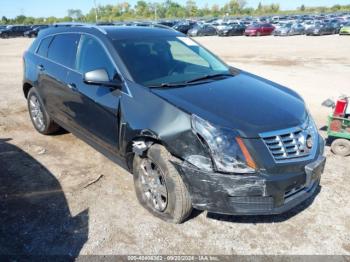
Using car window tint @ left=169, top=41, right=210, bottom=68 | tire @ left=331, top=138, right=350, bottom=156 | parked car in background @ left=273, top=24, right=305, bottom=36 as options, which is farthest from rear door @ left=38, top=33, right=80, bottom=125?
parked car in background @ left=273, top=24, right=305, bottom=36

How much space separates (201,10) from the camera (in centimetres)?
14162

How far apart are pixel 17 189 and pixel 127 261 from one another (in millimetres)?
1889

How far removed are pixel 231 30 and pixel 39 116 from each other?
125 ft

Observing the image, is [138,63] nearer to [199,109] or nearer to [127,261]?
[199,109]

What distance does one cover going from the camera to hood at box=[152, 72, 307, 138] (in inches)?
118

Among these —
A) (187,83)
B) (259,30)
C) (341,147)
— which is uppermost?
(187,83)

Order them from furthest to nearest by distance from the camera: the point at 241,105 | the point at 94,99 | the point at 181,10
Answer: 1. the point at 181,10
2. the point at 94,99
3. the point at 241,105

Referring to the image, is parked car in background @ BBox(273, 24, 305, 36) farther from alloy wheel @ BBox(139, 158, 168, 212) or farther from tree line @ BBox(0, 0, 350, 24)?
tree line @ BBox(0, 0, 350, 24)

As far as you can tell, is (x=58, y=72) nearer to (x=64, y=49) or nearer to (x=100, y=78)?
(x=64, y=49)

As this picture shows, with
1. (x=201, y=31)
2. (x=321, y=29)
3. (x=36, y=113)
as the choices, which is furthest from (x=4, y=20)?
(x=36, y=113)

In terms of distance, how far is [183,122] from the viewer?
302cm

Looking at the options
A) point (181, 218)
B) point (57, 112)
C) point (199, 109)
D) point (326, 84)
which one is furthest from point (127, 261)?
point (326, 84)

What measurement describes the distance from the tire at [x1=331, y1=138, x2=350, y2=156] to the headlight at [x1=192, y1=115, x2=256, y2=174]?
279cm

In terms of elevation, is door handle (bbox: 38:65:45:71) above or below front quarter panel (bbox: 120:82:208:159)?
above
